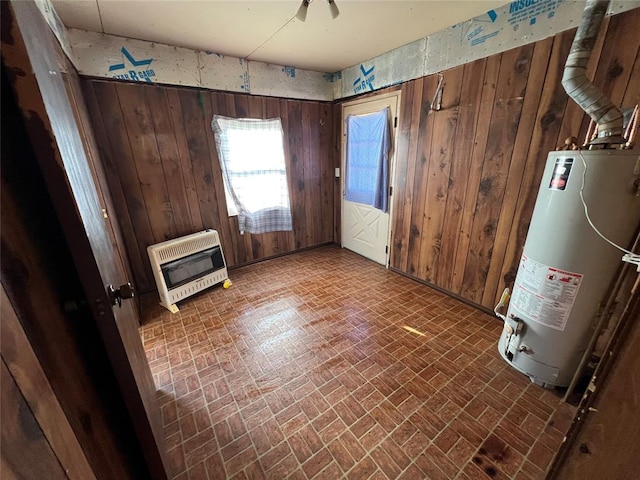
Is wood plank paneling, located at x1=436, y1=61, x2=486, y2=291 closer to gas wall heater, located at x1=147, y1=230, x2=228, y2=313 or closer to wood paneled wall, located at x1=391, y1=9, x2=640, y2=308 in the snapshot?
wood paneled wall, located at x1=391, y1=9, x2=640, y2=308

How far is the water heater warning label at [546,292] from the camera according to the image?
4.78ft

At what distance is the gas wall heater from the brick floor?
0.17 metres

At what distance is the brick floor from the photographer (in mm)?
1271

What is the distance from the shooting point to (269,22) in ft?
6.84

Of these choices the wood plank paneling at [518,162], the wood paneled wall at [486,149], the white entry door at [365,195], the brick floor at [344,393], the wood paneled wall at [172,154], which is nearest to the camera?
the brick floor at [344,393]

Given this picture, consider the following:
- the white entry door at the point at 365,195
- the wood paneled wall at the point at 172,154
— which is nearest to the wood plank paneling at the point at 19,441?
the wood paneled wall at the point at 172,154

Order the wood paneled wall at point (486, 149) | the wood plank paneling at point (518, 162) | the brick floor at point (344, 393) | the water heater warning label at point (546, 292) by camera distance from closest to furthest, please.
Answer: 1. the brick floor at point (344, 393)
2. the water heater warning label at point (546, 292)
3. the wood paneled wall at point (486, 149)
4. the wood plank paneling at point (518, 162)

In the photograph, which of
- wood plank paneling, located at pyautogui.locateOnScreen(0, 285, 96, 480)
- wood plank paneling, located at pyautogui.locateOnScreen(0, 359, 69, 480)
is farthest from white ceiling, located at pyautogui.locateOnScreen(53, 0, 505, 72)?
wood plank paneling, located at pyautogui.locateOnScreen(0, 359, 69, 480)

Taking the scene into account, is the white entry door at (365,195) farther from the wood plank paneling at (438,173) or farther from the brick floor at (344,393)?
the brick floor at (344,393)

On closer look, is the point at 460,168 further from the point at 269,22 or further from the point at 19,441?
the point at 19,441

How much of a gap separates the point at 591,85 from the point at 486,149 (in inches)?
31.2

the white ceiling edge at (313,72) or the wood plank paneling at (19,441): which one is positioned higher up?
the white ceiling edge at (313,72)

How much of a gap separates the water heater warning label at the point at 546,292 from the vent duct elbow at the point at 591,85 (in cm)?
75

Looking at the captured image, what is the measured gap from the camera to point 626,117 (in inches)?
58.5
